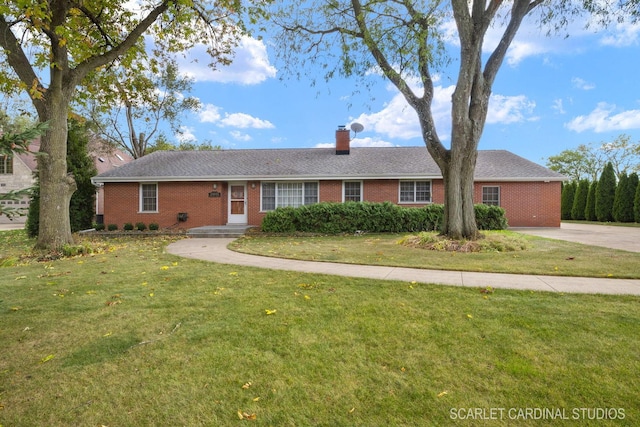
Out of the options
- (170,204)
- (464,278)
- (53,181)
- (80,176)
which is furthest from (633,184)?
(80,176)

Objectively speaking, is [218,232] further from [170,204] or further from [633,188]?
[633,188]

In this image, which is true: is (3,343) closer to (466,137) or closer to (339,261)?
(339,261)

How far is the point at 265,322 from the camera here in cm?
343

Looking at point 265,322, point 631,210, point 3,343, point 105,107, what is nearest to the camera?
point 3,343

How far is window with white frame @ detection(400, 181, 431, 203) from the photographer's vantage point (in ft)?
52.6

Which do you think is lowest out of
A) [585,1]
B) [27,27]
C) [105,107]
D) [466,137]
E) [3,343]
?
[3,343]

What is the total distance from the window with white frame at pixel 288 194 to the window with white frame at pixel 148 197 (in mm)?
5335

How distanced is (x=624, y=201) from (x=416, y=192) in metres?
15.7

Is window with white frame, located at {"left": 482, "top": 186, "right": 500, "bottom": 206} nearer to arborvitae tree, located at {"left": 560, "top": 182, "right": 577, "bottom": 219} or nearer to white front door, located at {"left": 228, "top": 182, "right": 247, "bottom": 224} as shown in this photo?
white front door, located at {"left": 228, "top": 182, "right": 247, "bottom": 224}

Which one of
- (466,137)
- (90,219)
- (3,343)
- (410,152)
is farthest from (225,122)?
(3,343)

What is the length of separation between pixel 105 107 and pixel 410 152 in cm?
1448

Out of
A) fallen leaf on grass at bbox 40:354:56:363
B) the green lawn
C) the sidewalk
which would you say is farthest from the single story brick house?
fallen leaf on grass at bbox 40:354:56:363

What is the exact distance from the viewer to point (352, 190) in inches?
635

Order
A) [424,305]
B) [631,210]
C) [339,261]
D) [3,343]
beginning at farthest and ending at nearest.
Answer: [631,210] → [339,261] → [424,305] → [3,343]
